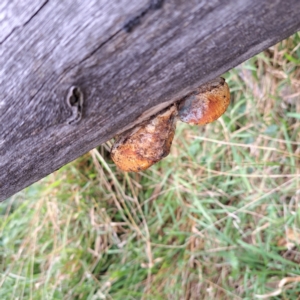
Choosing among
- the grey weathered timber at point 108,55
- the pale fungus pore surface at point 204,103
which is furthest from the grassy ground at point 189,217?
the grey weathered timber at point 108,55

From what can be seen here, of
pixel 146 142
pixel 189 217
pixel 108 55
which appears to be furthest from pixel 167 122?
pixel 189 217

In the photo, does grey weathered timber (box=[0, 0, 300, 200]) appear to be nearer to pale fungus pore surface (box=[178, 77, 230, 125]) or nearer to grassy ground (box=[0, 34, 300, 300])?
pale fungus pore surface (box=[178, 77, 230, 125])

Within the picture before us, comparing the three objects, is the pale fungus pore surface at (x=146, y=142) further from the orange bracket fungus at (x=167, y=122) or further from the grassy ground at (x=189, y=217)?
the grassy ground at (x=189, y=217)

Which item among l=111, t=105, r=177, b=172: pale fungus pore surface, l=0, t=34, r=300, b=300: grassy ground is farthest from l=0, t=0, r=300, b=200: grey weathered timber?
l=0, t=34, r=300, b=300: grassy ground

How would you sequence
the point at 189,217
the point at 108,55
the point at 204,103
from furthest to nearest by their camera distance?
1. the point at 189,217
2. the point at 204,103
3. the point at 108,55

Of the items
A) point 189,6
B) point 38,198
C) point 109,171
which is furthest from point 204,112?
point 38,198

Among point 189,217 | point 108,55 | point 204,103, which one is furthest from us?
point 189,217

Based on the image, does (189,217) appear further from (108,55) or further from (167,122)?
(108,55)

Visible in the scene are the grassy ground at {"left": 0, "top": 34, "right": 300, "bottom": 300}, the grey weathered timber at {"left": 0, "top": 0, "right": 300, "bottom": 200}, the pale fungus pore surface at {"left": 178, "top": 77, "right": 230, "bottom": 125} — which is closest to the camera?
the grey weathered timber at {"left": 0, "top": 0, "right": 300, "bottom": 200}
